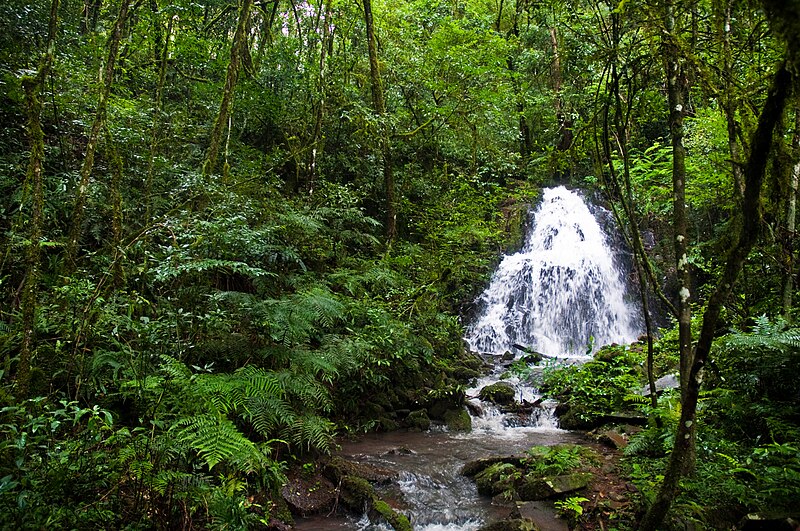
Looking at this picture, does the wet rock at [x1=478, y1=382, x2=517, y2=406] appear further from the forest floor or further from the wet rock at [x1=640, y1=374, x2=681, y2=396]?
the forest floor

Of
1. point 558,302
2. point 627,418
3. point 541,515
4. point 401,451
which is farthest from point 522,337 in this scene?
point 541,515

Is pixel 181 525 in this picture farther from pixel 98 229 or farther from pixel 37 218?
pixel 98 229

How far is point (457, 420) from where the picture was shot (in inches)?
297

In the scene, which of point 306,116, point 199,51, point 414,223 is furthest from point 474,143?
point 199,51

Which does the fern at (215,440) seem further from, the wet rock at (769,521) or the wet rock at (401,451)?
the wet rock at (769,521)

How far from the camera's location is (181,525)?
2916 millimetres

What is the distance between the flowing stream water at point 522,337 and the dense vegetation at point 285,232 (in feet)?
2.48

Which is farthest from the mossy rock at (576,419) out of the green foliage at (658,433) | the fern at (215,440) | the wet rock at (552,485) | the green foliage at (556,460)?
the fern at (215,440)

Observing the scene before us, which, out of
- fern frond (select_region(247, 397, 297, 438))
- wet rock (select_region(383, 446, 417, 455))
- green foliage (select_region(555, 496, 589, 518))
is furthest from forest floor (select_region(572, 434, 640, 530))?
fern frond (select_region(247, 397, 297, 438))

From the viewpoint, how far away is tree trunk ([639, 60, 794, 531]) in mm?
2008

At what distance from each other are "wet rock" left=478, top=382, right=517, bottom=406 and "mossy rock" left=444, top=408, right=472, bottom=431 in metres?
0.89

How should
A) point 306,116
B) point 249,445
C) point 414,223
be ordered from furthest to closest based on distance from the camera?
1. point 414,223
2. point 306,116
3. point 249,445

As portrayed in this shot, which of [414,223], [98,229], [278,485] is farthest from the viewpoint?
[414,223]

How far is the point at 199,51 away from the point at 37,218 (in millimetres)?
7141
